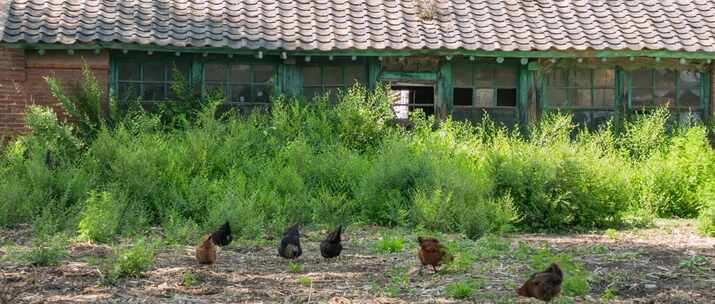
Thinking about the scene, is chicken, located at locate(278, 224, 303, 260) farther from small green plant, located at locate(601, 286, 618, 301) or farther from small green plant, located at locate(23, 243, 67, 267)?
small green plant, located at locate(601, 286, 618, 301)

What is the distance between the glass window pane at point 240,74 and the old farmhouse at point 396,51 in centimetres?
2

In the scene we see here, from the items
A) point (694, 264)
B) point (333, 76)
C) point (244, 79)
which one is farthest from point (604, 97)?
point (694, 264)

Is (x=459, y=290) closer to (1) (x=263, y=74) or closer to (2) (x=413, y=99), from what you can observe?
(1) (x=263, y=74)

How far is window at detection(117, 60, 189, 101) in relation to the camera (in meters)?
15.3

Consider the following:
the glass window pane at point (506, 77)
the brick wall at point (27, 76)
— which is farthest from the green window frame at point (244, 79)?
the glass window pane at point (506, 77)

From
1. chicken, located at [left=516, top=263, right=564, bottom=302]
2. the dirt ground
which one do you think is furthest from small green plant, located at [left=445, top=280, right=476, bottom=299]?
chicken, located at [left=516, top=263, right=564, bottom=302]

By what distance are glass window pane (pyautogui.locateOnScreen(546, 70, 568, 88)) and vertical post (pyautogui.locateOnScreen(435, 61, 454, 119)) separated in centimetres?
173

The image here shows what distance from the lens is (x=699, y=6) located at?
16703mm

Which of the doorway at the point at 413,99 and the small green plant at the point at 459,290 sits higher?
the doorway at the point at 413,99

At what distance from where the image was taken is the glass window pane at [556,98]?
15.9 meters

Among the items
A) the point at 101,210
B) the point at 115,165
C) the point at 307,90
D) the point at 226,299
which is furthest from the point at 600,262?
the point at 307,90

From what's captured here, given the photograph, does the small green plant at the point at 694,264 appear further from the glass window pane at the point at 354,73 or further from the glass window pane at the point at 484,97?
the glass window pane at the point at 354,73

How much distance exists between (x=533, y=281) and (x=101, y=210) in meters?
5.11

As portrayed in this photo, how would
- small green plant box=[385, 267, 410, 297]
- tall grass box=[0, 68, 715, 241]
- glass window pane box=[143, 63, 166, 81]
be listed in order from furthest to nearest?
glass window pane box=[143, 63, 166, 81] → tall grass box=[0, 68, 715, 241] → small green plant box=[385, 267, 410, 297]
